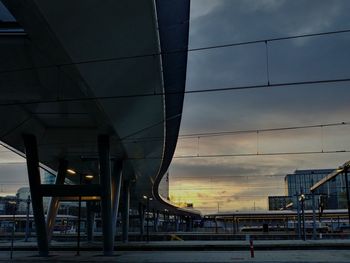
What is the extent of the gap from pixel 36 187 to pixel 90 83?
44.4 ft

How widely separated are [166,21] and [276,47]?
4.39 meters

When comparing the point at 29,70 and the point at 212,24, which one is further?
the point at 29,70

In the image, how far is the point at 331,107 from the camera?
26047 millimetres

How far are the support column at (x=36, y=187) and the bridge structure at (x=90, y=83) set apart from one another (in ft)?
0.20

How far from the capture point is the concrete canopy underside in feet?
44.4

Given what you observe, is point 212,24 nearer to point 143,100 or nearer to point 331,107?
point 143,100

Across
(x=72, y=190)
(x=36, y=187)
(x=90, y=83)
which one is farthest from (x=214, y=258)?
(x=90, y=83)

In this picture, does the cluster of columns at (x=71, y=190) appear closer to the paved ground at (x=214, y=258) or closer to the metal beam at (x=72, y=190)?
the metal beam at (x=72, y=190)

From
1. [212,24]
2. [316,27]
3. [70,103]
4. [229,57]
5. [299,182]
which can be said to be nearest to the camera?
[316,27]

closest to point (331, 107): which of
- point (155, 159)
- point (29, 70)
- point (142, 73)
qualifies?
point (142, 73)

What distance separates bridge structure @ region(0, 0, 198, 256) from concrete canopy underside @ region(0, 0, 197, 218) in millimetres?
37

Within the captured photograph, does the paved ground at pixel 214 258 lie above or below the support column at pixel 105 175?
below

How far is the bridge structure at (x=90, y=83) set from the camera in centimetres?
1378

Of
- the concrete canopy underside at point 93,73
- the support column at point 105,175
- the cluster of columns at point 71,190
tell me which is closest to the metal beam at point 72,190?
the cluster of columns at point 71,190
